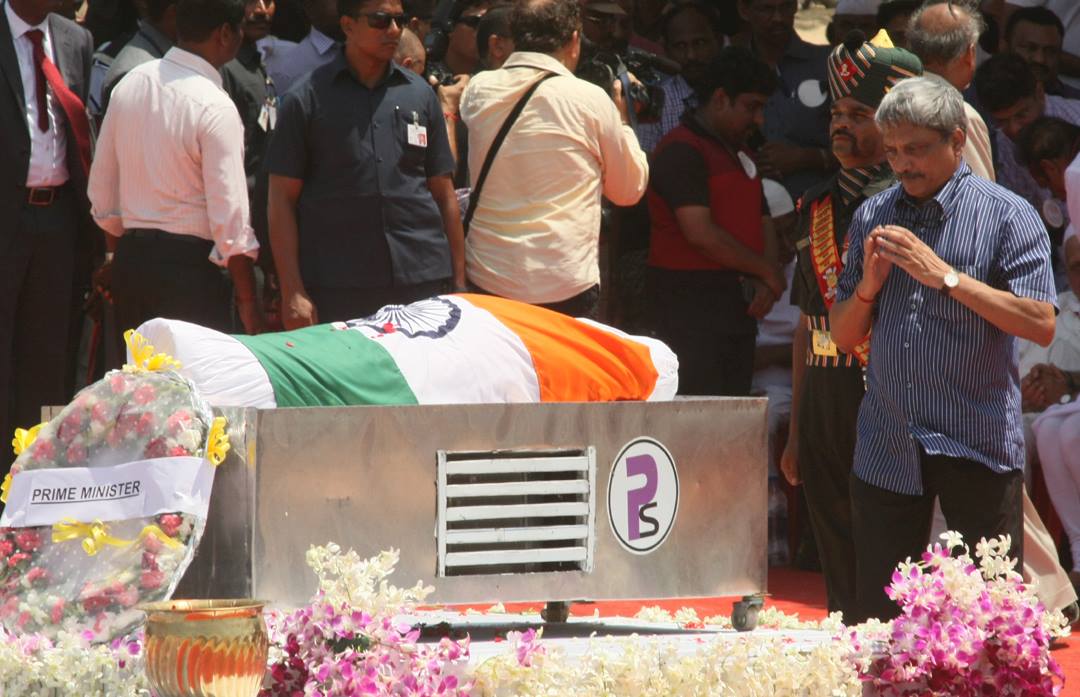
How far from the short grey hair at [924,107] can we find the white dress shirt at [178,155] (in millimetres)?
2457

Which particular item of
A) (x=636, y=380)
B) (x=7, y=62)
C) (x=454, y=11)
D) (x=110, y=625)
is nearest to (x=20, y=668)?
(x=110, y=625)

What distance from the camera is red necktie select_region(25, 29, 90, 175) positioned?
Answer: 6344mm

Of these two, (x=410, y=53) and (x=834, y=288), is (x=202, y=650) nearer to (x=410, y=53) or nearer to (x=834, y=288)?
(x=834, y=288)

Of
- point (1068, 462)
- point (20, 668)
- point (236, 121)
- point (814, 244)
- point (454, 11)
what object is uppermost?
point (454, 11)

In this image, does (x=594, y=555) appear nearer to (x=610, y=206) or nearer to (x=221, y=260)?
(x=221, y=260)

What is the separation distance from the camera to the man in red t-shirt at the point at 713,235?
24.3ft

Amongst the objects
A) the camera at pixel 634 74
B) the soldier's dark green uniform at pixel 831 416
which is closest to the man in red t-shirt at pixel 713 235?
the camera at pixel 634 74

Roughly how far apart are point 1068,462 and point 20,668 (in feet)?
15.9

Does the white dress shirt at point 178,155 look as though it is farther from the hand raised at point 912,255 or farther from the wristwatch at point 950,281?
the wristwatch at point 950,281

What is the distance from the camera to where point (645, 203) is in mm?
7797

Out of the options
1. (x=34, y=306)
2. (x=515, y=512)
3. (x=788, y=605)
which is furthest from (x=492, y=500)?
(x=34, y=306)

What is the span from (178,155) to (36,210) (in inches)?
25.8

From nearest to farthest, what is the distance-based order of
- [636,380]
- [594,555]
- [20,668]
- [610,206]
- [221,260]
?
[20,668] → [594,555] → [636,380] → [221,260] → [610,206]

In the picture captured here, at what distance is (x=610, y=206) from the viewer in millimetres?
7699
